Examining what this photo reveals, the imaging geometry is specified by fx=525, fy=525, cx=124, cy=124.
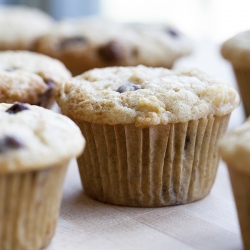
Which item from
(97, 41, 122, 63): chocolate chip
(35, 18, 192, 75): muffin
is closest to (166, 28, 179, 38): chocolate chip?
(35, 18, 192, 75): muffin

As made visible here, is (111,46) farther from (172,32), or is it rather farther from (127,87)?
(127,87)

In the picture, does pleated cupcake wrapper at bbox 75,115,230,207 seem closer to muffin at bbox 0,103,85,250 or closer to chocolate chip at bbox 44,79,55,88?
muffin at bbox 0,103,85,250

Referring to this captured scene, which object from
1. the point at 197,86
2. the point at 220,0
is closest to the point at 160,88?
the point at 197,86

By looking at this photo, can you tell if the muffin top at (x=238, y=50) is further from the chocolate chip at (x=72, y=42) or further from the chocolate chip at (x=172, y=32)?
the chocolate chip at (x=72, y=42)

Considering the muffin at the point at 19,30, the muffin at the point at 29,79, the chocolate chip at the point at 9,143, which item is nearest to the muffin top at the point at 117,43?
the muffin at the point at 19,30

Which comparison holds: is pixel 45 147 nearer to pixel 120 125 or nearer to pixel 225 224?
pixel 120 125

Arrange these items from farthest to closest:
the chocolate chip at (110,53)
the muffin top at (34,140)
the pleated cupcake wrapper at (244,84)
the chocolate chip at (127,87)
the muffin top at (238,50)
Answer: the chocolate chip at (110,53)
the pleated cupcake wrapper at (244,84)
the muffin top at (238,50)
the chocolate chip at (127,87)
the muffin top at (34,140)

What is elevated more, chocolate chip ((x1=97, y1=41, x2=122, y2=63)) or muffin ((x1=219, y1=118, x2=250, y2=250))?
muffin ((x1=219, y1=118, x2=250, y2=250))
